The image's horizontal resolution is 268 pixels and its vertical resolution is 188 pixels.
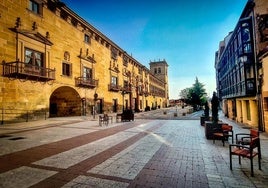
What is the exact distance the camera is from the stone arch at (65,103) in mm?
22734

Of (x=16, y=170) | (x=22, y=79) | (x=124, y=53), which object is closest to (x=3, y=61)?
(x=22, y=79)

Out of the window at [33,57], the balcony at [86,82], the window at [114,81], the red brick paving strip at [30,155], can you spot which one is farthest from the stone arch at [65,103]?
the red brick paving strip at [30,155]

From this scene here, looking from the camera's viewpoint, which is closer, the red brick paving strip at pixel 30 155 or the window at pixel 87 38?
the red brick paving strip at pixel 30 155

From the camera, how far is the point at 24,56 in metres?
15.2

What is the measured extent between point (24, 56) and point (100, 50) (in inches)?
552

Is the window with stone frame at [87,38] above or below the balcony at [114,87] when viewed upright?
above

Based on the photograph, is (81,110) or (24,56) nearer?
(24,56)

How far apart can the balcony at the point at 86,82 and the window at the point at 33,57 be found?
5.47 m

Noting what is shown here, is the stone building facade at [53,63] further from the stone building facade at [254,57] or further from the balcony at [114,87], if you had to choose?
the stone building facade at [254,57]

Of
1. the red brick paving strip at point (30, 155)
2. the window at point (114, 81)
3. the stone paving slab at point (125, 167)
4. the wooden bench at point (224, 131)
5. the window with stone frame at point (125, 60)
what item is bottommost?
the stone paving slab at point (125, 167)

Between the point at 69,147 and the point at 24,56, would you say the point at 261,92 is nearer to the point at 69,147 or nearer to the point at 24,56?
the point at 69,147

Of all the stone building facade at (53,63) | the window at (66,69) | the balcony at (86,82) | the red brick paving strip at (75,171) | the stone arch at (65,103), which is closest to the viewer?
the red brick paving strip at (75,171)

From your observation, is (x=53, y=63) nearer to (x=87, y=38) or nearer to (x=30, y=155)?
(x=87, y=38)

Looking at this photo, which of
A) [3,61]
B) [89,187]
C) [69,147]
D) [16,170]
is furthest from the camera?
[3,61]
